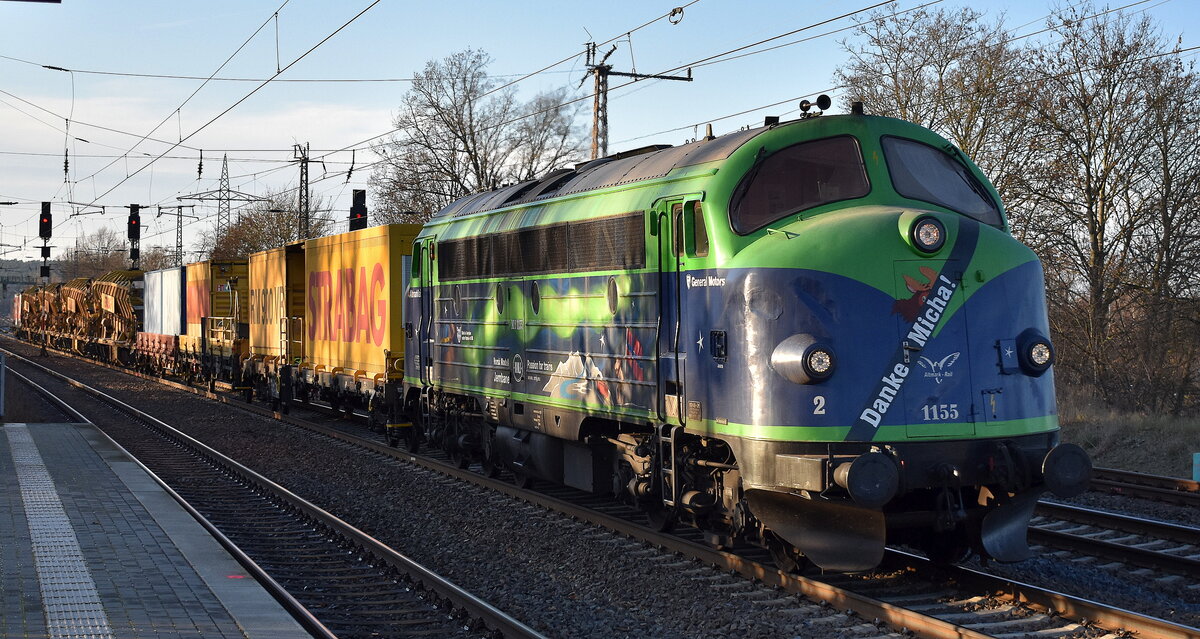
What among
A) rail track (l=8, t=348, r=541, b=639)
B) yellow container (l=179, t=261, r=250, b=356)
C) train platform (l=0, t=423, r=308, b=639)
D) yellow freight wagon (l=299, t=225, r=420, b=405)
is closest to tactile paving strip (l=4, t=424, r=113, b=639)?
train platform (l=0, t=423, r=308, b=639)

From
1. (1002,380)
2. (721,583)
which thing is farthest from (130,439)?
(1002,380)

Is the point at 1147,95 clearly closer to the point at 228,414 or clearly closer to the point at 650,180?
the point at 650,180

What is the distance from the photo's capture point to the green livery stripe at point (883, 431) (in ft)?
25.7

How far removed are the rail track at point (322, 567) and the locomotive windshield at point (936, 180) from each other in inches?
176

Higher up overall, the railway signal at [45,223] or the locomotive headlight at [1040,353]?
the railway signal at [45,223]

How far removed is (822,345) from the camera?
7816 mm

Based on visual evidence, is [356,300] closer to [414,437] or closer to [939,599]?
[414,437]

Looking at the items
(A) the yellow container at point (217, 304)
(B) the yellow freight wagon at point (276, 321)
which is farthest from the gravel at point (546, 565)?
(A) the yellow container at point (217, 304)

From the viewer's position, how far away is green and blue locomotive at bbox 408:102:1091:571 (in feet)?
25.9

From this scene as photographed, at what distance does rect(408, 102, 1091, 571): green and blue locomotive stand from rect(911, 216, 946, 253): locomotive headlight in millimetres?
14

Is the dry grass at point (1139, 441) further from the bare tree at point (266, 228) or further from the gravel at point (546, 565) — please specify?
the bare tree at point (266, 228)

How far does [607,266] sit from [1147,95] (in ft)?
56.2

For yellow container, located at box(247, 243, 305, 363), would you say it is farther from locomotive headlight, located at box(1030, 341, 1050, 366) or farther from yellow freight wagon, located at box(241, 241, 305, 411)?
locomotive headlight, located at box(1030, 341, 1050, 366)

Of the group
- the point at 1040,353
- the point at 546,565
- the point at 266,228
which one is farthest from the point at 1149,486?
the point at 266,228
